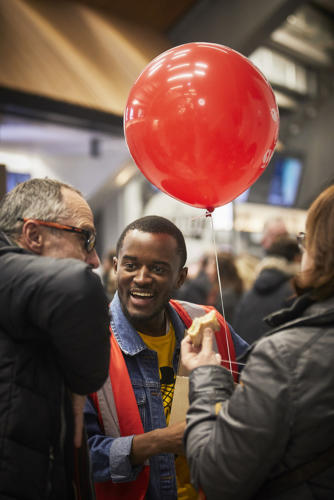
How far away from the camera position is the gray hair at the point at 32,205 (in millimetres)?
1417

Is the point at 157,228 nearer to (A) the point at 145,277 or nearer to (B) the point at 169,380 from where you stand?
(A) the point at 145,277

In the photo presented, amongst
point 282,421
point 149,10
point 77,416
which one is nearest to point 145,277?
point 77,416

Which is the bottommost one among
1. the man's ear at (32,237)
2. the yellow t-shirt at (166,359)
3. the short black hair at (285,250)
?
the yellow t-shirt at (166,359)

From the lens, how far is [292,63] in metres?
10.4

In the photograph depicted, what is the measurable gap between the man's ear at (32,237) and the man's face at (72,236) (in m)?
0.01

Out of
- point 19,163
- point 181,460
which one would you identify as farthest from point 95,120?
point 181,460

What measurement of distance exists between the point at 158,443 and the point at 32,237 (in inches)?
28.2

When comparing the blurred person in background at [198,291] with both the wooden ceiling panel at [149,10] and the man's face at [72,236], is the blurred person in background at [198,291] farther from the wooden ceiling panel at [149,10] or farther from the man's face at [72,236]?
the man's face at [72,236]

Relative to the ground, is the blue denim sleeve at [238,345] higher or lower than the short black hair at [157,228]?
lower

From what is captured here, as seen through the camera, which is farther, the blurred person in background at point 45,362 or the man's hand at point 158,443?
the man's hand at point 158,443

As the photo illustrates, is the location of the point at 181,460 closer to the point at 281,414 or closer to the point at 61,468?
the point at 61,468

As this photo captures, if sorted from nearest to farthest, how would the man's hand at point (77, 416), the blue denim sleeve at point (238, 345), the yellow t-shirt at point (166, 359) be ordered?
1. the man's hand at point (77, 416)
2. the yellow t-shirt at point (166, 359)
3. the blue denim sleeve at point (238, 345)

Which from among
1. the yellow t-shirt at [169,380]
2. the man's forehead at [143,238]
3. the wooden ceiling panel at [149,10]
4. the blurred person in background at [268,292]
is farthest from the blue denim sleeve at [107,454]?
the wooden ceiling panel at [149,10]

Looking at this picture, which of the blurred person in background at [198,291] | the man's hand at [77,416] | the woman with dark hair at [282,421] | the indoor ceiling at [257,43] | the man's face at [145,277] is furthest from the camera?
the indoor ceiling at [257,43]
